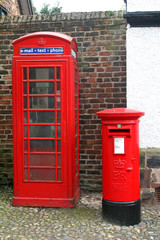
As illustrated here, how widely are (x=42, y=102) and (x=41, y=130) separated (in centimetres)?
42

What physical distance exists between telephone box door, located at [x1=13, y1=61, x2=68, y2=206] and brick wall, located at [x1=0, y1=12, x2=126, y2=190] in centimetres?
101

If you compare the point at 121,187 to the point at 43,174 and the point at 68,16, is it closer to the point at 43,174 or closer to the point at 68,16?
the point at 43,174

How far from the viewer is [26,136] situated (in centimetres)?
495

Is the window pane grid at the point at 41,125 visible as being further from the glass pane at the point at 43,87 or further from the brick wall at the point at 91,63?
the brick wall at the point at 91,63

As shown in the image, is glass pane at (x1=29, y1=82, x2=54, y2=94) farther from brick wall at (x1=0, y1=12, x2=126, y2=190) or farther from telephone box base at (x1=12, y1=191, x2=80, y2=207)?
telephone box base at (x1=12, y1=191, x2=80, y2=207)

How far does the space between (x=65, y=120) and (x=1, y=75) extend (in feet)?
6.16

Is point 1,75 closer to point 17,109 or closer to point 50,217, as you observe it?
point 17,109

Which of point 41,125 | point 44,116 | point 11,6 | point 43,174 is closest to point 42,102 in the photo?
point 44,116

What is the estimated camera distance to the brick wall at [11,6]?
9316 millimetres

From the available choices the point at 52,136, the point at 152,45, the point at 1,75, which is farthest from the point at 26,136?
the point at 152,45

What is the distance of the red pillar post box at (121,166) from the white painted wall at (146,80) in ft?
3.49

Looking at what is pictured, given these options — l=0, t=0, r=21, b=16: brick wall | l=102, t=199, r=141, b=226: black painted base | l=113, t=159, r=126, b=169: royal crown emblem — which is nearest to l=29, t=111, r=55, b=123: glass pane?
l=113, t=159, r=126, b=169: royal crown emblem

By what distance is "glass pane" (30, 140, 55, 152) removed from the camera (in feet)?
16.0

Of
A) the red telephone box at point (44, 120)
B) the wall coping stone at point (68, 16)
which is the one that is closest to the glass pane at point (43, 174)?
the red telephone box at point (44, 120)
